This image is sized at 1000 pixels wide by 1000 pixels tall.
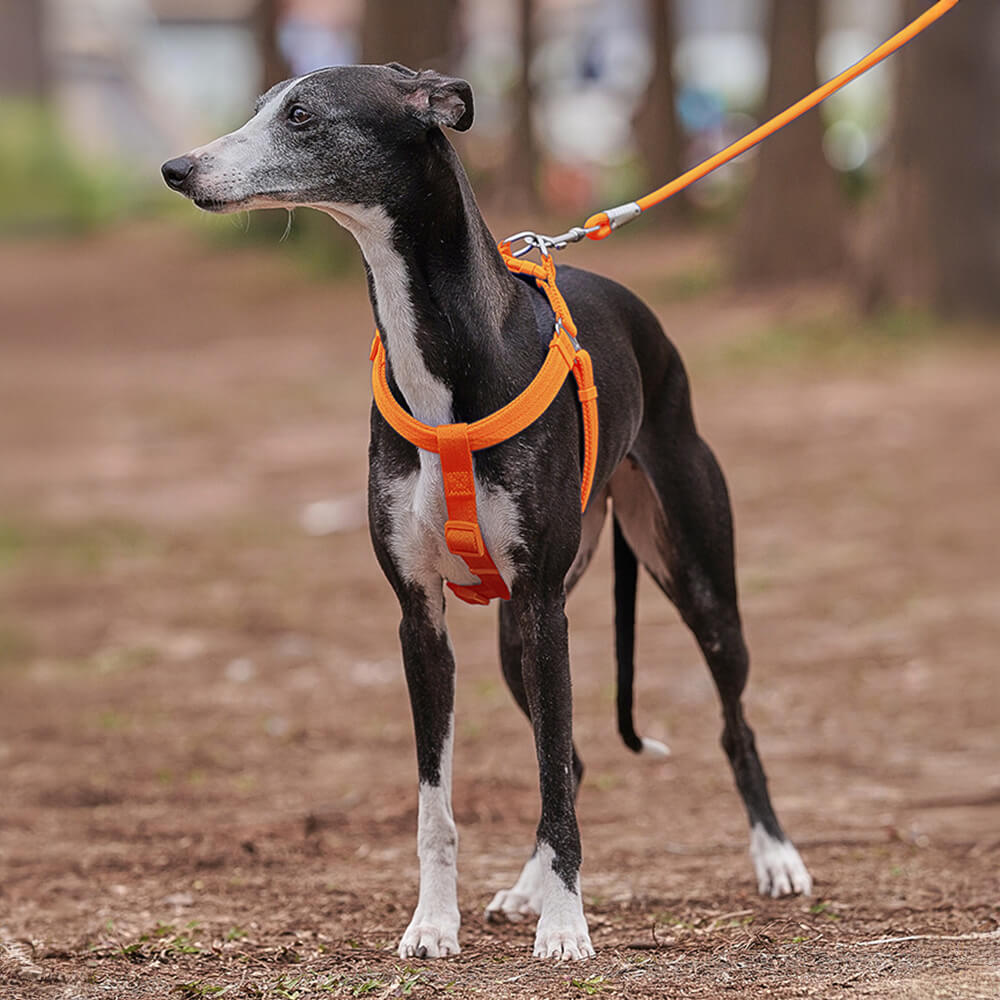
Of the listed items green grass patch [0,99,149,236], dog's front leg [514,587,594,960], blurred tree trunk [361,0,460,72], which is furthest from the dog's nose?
green grass patch [0,99,149,236]

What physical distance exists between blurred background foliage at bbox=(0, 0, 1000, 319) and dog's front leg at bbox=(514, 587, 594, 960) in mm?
10559

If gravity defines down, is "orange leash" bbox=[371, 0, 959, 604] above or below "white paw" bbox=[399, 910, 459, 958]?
above

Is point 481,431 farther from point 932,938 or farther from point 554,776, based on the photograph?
point 932,938

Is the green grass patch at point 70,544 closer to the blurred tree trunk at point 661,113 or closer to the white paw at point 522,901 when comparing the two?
the white paw at point 522,901

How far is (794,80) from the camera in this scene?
1672 cm

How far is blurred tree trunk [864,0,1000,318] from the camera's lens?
45.1ft

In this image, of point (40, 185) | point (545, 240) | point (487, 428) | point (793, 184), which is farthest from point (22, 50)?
point (487, 428)

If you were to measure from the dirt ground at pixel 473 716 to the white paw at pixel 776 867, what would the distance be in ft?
0.20

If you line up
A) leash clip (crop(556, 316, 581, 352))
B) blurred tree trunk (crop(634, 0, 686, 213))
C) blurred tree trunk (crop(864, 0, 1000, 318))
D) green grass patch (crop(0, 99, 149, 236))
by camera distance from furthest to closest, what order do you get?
green grass patch (crop(0, 99, 149, 236)) < blurred tree trunk (crop(634, 0, 686, 213)) < blurred tree trunk (crop(864, 0, 1000, 318)) < leash clip (crop(556, 316, 581, 352))

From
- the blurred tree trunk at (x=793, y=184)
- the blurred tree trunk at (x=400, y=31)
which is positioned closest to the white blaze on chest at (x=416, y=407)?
the blurred tree trunk at (x=793, y=184)

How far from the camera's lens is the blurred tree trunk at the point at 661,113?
2416 cm

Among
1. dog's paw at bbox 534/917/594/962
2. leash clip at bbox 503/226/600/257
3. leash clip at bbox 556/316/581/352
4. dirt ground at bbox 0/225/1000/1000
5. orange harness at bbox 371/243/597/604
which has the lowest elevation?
dirt ground at bbox 0/225/1000/1000

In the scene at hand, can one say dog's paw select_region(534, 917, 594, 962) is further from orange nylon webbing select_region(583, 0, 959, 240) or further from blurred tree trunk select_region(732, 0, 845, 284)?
blurred tree trunk select_region(732, 0, 845, 284)

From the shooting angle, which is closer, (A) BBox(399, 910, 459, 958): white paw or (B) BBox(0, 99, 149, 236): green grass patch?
(A) BBox(399, 910, 459, 958): white paw
